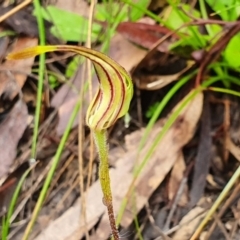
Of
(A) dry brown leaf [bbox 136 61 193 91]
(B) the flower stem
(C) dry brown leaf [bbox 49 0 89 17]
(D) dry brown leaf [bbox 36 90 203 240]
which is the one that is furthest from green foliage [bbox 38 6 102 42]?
(B) the flower stem

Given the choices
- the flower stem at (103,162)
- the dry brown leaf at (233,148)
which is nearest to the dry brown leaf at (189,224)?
the dry brown leaf at (233,148)

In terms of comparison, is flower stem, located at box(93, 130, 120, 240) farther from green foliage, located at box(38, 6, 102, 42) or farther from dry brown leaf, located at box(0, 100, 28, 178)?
green foliage, located at box(38, 6, 102, 42)

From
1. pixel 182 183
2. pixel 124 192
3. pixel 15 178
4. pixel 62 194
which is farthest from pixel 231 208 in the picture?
pixel 15 178

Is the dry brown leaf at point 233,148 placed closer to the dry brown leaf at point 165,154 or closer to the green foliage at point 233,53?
the dry brown leaf at point 165,154

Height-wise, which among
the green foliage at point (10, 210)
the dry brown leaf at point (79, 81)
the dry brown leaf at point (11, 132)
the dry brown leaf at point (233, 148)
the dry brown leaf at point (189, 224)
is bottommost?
the dry brown leaf at point (189, 224)

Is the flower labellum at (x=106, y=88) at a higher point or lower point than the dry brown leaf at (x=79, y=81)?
higher

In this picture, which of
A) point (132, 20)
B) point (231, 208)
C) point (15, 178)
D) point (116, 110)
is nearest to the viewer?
point (116, 110)

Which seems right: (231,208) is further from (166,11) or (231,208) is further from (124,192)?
(166,11)
